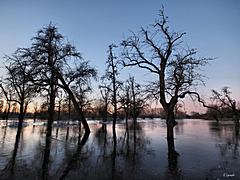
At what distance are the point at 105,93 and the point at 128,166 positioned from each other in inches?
1238

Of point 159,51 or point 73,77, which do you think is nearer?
point 159,51

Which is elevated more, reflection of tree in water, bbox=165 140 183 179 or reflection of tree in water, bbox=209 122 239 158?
reflection of tree in water, bbox=165 140 183 179

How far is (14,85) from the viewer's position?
95.2ft

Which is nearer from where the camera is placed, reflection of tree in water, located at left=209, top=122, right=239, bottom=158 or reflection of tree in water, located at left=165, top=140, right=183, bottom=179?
reflection of tree in water, located at left=165, top=140, right=183, bottom=179

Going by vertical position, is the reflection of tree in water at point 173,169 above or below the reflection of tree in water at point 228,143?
above

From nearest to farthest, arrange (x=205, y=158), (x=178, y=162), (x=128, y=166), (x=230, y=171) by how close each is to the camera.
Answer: (x=230, y=171), (x=128, y=166), (x=178, y=162), (x=205, y=158)

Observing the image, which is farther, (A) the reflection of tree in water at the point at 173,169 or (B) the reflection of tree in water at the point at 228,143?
(B) the reflection of tree in water at the point at 228,143

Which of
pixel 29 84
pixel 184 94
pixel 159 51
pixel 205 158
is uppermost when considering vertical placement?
pixel 159 51

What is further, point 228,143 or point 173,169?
point 228,143

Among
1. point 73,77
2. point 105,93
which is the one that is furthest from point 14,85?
point 105,93

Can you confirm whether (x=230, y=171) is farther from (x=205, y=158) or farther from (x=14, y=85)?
(x=14, y=85)

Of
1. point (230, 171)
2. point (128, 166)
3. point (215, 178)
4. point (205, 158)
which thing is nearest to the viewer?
point (215, 178)

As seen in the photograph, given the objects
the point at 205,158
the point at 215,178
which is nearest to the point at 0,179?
the point at 215,178

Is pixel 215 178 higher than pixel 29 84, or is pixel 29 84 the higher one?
pixel 29 84
